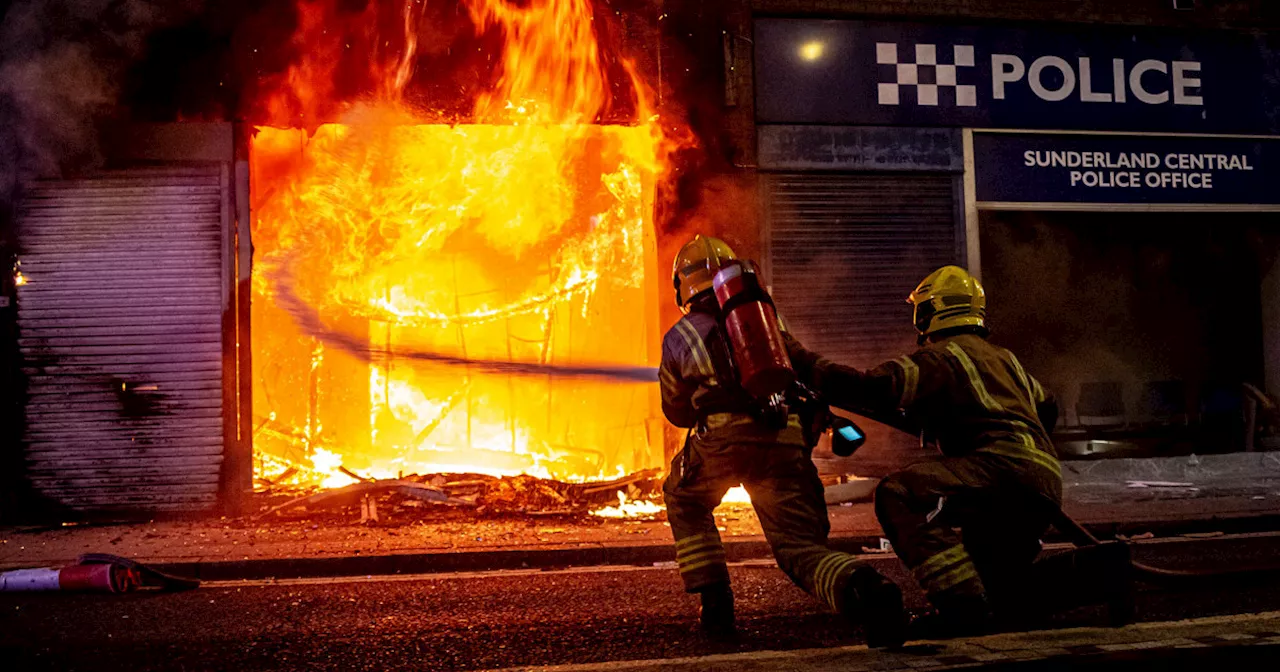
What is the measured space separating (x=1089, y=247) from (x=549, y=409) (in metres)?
7.35

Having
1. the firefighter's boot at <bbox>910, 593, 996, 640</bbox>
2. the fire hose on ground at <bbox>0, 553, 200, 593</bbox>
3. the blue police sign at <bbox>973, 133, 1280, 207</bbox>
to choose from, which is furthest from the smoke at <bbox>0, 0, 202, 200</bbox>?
the blue police sign at <bbox>973, 133, 1280, 207</bbox>

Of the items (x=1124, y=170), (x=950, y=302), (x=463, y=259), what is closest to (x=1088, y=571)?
(x=950, y=302)

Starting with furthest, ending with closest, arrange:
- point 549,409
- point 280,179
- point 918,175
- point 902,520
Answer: point 549,409 → point 918,175 → point 280,179 → point 902,520

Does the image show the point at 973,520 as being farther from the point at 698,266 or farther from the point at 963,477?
the point at 698,266

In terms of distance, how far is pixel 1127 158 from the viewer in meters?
10.7

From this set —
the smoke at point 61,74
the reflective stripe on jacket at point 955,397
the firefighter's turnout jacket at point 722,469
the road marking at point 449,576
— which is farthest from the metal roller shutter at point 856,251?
the smoke at point 61,74

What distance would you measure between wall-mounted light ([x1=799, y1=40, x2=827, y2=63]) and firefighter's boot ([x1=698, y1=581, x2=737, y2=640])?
7374mm

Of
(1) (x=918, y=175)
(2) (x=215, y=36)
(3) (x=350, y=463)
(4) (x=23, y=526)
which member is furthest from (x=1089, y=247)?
(4) (x=23, y=526)

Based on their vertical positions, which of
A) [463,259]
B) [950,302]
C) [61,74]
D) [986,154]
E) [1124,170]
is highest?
[61,74]

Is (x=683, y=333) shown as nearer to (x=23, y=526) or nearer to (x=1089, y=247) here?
(x=23, y=526)

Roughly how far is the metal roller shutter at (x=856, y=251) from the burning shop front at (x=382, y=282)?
1.38 meters

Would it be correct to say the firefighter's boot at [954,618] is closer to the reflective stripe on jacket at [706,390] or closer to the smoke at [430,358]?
the reflective stripe on jacket at [706,390]

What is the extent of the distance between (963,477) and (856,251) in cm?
669

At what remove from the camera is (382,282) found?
35.9ft
